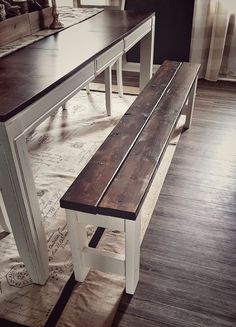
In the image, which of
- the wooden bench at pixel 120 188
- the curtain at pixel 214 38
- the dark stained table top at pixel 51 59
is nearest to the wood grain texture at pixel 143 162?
the wooden bench at pixel 120 188

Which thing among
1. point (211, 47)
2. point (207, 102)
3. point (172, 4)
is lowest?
point (207, 102)

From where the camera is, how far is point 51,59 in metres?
1.54

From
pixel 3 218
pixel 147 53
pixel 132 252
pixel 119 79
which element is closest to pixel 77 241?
pixel 132 252

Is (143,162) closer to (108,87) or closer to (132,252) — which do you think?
(132,252)

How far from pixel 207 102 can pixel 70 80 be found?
6.52 ft

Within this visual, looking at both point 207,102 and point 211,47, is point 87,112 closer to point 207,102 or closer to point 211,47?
point 207,102

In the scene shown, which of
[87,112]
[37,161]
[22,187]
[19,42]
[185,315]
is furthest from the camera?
[87,112]

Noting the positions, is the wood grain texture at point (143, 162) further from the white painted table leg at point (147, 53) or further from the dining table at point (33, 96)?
the white painted table leg at point (147, 53)

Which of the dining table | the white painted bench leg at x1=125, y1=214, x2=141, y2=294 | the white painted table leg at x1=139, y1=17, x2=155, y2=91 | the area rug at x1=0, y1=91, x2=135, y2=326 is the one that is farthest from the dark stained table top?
the area rug at x1=0, y1=91, x2=135, y2=326

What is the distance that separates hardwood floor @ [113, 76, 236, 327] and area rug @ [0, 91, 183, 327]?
88 millimetres

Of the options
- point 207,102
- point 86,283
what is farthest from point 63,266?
point 207,102

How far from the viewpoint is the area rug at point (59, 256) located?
1.36 m

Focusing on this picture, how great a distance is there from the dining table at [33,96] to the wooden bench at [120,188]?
149 millimetres

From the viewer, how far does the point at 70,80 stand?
1417 mm
